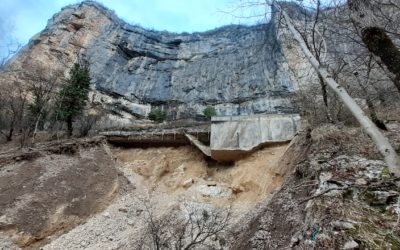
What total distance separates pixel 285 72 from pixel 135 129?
1901 centimetres

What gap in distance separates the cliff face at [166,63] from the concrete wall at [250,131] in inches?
559

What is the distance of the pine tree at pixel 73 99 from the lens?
16.0 meters

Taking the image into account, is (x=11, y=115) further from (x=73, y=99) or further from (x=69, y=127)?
(x=69, y=127)

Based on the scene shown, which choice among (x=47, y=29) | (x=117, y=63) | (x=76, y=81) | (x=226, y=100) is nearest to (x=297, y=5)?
(x=76, y=81)

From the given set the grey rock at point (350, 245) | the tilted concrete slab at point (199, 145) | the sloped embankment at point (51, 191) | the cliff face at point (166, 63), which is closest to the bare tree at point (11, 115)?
the sloped embankment at point (51, 191)

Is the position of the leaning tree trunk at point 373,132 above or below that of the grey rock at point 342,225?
above

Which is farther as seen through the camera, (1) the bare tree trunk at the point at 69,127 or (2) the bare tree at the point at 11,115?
(1) the bare tree trunk at the point at 69,127

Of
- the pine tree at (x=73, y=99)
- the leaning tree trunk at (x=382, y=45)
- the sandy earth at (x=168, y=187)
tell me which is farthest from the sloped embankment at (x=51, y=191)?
the leaning tree trunk at (x=382, y=45)

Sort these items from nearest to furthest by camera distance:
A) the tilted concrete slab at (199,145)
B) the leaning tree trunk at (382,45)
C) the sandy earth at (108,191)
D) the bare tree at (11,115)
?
the leaning tree trunk at (382,45) < the sandy earth at (108,191) < the tilted concrete slab at (199,145) < the bare tree at (11,115)

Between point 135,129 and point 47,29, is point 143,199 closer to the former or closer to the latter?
point 135,129

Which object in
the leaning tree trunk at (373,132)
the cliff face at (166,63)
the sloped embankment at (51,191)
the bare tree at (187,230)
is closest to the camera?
the leaning tree trunk at (373,132)

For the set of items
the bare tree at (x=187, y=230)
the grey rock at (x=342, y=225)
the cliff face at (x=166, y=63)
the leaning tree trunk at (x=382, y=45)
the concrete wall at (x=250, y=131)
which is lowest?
the bare tree at (x=187, y=230)

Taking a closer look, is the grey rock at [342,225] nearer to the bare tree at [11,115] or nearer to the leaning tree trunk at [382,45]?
the leaning tree trunk at [382,45]

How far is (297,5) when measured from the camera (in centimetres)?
634
